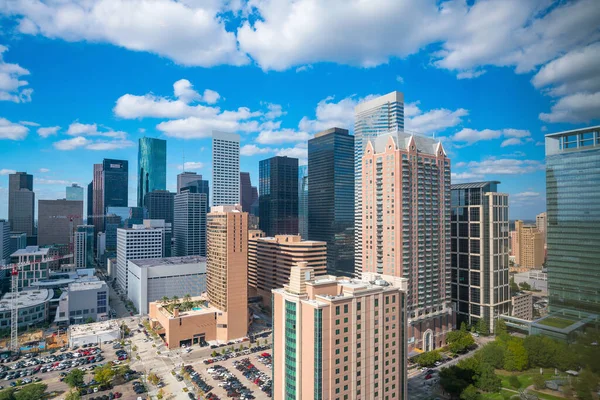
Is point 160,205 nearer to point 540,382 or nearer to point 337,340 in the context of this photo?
point 337,340

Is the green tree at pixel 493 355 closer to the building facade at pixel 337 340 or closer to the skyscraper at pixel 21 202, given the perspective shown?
the building facade at pixel 337 340

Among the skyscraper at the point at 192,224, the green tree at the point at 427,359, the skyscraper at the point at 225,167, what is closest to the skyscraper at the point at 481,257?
the green tree at the point at 427,359

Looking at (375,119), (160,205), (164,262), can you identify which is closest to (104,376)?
(164,262)

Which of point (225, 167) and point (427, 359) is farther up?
point (225, 167)

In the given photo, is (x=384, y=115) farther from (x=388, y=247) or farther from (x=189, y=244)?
(x=189, y=244)

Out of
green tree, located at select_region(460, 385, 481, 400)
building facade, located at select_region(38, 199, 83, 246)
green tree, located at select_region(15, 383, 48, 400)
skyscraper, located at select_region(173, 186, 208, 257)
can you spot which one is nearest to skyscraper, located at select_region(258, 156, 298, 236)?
skyscraper, located at select_region(173, 186, 208, 257)

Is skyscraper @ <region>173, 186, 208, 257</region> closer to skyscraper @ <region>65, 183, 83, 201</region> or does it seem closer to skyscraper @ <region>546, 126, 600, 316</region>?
skyscraper @ <region>65, 183, 83, 201</region>

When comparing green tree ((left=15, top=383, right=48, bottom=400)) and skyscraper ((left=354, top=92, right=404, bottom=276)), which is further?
skyscraper ((left=354, top=92, right=404, bottom=276))
